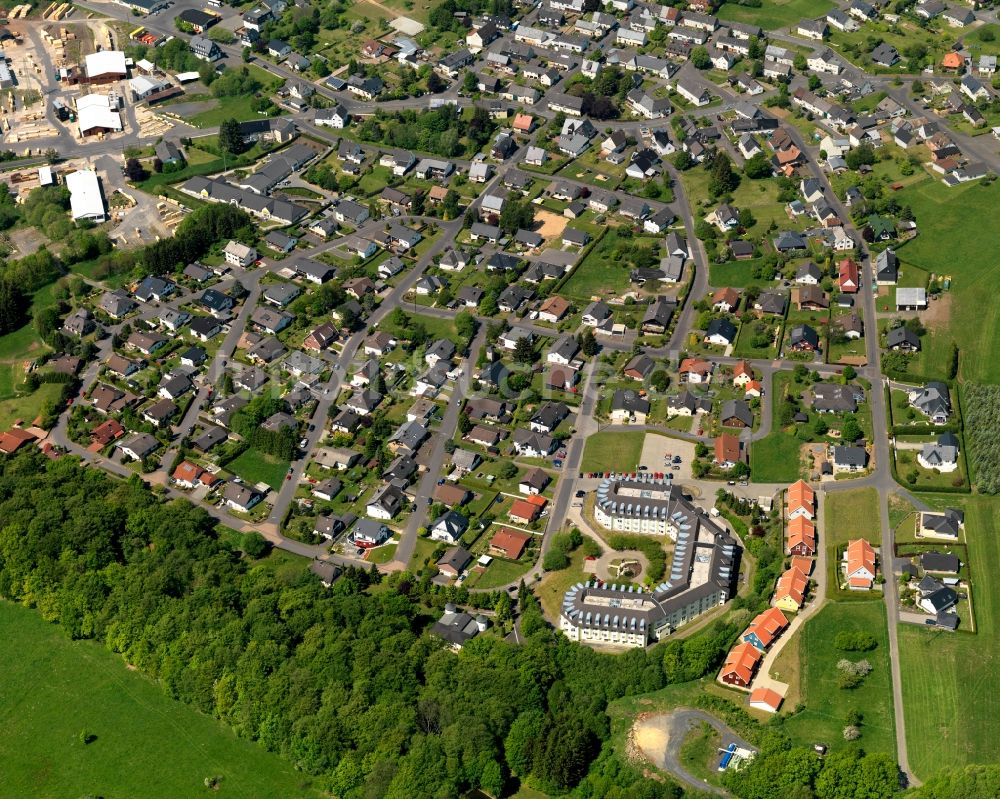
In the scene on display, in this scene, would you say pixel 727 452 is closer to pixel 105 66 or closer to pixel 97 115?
pixel 97 115

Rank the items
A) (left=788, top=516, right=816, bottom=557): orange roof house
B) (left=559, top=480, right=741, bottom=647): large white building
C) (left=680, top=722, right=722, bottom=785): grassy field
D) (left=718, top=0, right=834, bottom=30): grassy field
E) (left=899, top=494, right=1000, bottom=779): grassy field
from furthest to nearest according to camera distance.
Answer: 1. (left=718, top=0, right=834, bottom=30): grassy field
2. (left=788, top=516, right=816, bottom=557): orange roof house
3. (left=559, top=480, right=741, bottom=647): large white building
4. (left=899, top=494, right=1000, bottom=779): grassy field
5. (left=680, top=722, right=722, bottom=785): grassy field

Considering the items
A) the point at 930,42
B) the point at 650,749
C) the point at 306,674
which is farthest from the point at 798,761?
the point at 930,42

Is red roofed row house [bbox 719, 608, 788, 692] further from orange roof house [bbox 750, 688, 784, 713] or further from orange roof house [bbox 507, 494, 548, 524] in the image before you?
orange roof house [bbox 507, 494, 548, 524]

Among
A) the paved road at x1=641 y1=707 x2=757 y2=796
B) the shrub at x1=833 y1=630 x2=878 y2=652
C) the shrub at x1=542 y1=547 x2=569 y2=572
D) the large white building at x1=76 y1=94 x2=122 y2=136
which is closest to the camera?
the paved road at x1=641 y1=707 x2=757 y2=796

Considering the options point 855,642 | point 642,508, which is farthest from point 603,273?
point 855,642

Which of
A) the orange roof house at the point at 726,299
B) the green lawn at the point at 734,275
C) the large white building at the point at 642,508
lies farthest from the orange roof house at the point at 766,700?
the green lawn at the point at 734,275

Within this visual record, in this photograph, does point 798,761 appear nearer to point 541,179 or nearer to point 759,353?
point 759,353

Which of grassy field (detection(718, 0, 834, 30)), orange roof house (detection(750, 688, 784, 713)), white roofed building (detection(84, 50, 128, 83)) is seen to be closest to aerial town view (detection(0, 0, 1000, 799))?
orange roof house (detection(750, 688, 784, 713))
